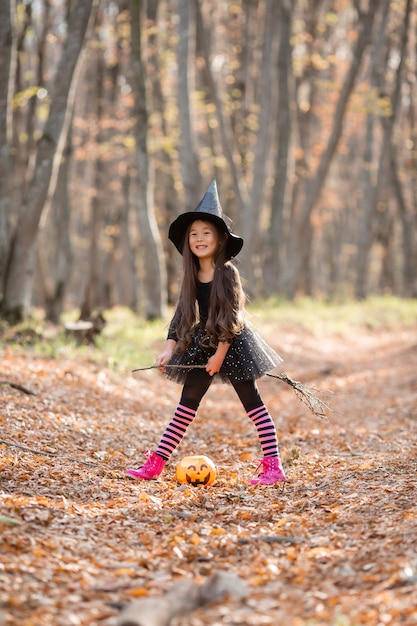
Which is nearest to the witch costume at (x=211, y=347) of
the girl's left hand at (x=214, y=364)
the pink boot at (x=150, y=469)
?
the girl's left hand at (x=214, y=364)

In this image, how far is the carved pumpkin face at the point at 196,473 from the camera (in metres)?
5.16

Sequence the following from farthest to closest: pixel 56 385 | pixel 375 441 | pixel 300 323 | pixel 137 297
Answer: pixel 137 297 → pixel 300 323 → pixel 56 385 → pixel 375 441

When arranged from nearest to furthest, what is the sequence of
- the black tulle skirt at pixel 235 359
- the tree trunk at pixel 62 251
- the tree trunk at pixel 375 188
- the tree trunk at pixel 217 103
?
1. the black tulle skirt at pixel 235 359
2. the tree trunk at pixel 62 251
3. the tree trunk at pixel 217 103
4. the tree trunk at pixel 375 188

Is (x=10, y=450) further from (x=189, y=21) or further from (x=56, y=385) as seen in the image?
(x=189, y=21)

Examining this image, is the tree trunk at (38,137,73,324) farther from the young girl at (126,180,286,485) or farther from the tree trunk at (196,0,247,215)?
the young girl at (126,180,286,485)

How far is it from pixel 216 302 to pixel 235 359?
1.51 feet

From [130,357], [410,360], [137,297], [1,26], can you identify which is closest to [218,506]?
[130,357]

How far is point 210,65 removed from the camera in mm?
16328

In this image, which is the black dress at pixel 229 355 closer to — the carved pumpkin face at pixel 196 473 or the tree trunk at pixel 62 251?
the carved pumpkin face at pixel 196 473

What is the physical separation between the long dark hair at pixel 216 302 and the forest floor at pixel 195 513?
114cm

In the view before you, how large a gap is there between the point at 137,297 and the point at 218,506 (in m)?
15.6

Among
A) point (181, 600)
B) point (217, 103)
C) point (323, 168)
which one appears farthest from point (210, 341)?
point (323, 168)

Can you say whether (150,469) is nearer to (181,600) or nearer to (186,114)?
(181,600)

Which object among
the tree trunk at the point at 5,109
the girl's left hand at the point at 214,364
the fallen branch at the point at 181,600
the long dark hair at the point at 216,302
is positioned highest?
the tree trunk at the point at 5,109
